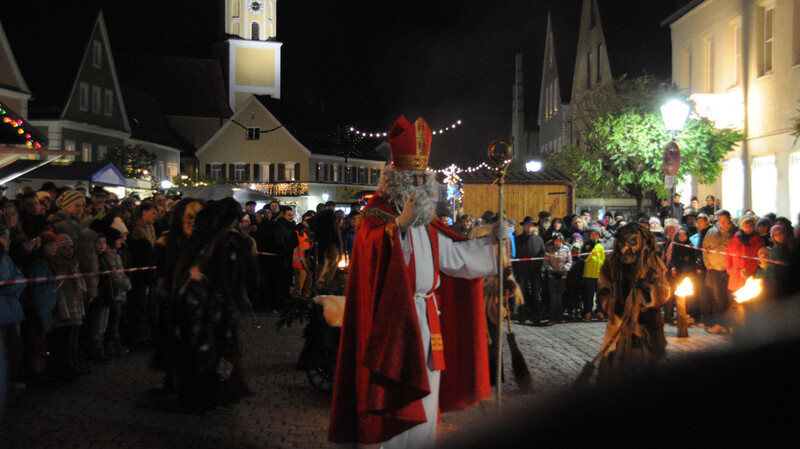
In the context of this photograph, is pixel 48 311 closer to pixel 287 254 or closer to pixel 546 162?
pixel 287 254

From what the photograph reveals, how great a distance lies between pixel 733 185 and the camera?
2272 centimetres

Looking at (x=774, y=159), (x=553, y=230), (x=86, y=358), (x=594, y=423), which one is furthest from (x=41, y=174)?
(x=594, y=423)

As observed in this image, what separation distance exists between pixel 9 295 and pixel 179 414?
2123 millimetres

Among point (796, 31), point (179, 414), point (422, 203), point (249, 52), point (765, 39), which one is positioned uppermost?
point (249, 52)

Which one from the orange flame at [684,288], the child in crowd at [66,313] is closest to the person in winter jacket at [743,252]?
the orange flame at [684,288]

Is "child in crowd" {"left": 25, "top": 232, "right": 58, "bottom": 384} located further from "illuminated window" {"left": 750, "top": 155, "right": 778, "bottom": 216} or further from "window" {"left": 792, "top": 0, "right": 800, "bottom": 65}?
"illuminated window" {"left": 750, "top": 155, "right": 778, "bottom": 216}

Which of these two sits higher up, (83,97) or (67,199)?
(83,97)

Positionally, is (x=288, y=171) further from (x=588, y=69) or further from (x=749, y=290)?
(x=749, y=290)

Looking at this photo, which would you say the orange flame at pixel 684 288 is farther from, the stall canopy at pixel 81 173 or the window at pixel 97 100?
the window at pixel 97 100

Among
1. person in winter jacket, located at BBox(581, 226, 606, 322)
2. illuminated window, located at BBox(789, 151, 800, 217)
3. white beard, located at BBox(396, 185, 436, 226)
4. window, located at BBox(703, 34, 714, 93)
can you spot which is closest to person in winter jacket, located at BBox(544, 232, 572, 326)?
person in winter jacket, located at BBox(581, 226, 606, 322)

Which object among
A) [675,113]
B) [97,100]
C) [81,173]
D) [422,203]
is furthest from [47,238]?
[97,100]

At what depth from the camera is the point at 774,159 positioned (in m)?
20.0

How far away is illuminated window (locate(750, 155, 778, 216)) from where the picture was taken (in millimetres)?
20172

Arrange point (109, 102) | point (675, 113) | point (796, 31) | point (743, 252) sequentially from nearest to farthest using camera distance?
point (743, 252) < point (675, 113) < point (796, 31) < point (109, 102)
